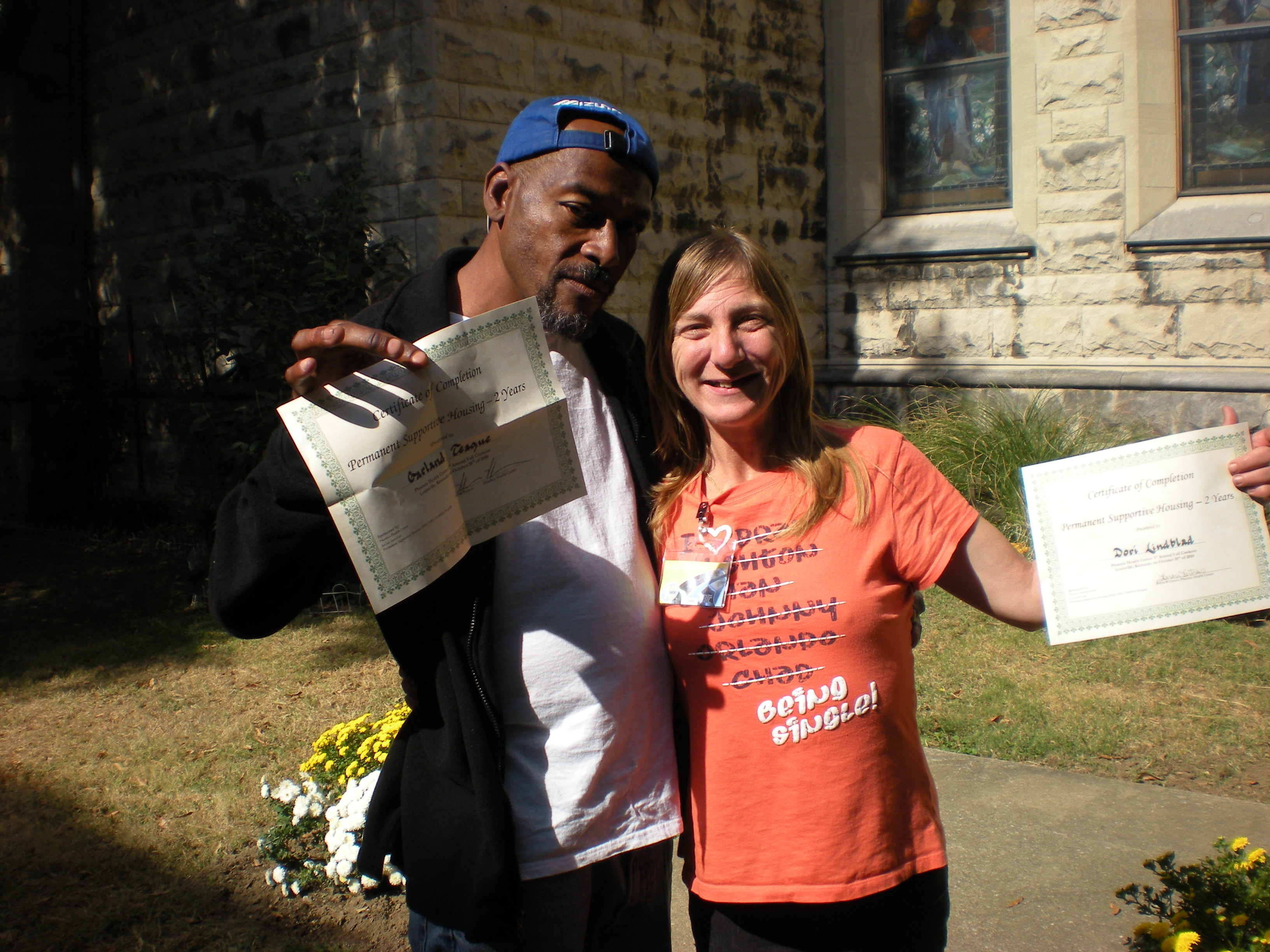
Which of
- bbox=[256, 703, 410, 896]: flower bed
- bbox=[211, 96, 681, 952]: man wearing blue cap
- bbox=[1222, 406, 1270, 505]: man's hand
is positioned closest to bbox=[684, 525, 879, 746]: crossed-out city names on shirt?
bbox=[211, 96, 681, 952]: man wearing blue cap

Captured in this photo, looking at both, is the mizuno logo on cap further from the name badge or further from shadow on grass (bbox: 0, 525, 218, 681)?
shadow on grass (bbox: 0, 525, 218, 681)

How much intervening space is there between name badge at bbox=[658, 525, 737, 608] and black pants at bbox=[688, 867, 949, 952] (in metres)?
0.53

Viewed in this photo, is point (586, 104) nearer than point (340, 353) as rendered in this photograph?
No

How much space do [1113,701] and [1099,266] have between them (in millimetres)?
4695

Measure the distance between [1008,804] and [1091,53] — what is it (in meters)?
6.75

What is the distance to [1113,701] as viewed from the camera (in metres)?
4.66

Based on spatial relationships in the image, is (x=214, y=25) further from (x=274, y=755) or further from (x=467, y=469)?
(x=467, y=469)

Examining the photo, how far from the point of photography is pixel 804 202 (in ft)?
31.0

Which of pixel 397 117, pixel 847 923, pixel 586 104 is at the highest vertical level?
pixel 397 117

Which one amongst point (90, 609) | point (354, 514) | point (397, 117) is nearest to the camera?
point (354, 514)

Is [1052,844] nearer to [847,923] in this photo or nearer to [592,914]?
[847,923]

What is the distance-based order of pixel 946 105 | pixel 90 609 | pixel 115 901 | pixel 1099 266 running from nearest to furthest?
pixel 115 901
pixel 90 609
pixel 1099 266
pixel 946 105

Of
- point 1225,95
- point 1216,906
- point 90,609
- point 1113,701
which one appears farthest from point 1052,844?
point 1225,95

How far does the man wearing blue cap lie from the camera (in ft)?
4.95
